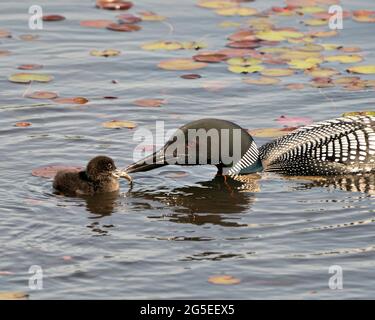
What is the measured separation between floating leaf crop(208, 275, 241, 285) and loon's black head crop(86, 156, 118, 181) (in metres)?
2.17

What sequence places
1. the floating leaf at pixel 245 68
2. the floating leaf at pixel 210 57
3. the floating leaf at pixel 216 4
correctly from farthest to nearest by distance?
the floating leaf at pixel 216 4 < the floating leaf at pixel 210 57 < the floating leaf at pixel 245 68

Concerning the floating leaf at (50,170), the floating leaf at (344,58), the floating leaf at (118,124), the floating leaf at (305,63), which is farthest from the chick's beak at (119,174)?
the floating leaf at (344,58)

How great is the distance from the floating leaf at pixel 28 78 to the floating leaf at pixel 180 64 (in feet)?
4.40

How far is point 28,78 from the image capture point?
1323 centimetres

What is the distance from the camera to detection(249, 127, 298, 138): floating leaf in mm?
11611

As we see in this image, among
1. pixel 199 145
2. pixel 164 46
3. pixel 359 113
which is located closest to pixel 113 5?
pixel 164 46

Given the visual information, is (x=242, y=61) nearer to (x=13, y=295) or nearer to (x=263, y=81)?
(x=263, y=81)

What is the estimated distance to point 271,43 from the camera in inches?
559

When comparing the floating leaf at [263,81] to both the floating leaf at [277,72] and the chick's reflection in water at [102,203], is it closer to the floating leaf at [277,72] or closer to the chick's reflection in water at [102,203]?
the floating leaf at [277,72]

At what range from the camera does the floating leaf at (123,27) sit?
14.9m

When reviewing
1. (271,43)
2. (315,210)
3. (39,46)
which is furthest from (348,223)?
(39,46)

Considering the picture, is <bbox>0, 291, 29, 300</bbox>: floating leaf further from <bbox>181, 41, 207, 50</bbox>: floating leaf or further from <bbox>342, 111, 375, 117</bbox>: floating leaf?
<bbox>181, 41, 207, 50</bbox>: floating leaf

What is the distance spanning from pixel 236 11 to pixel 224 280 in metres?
7.59
